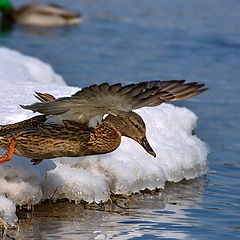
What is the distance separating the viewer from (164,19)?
17688 millimetres

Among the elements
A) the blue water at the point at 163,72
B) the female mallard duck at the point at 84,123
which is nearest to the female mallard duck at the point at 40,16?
the blue water at the point at 163,72

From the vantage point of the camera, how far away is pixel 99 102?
5.19 meters

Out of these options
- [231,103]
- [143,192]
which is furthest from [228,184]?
[231,103]

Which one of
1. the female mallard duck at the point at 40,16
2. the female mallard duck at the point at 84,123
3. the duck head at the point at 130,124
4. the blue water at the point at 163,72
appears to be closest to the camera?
the female mallard duck at the point at 84,123

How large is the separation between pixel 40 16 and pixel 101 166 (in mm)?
11898

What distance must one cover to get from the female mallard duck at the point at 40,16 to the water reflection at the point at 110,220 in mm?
11259

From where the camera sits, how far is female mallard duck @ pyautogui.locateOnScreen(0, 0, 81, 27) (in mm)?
17406

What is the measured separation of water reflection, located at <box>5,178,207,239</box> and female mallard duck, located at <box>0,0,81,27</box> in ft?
36.9

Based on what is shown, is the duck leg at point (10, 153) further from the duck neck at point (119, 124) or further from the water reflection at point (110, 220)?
the duck neck at point (119, 124)

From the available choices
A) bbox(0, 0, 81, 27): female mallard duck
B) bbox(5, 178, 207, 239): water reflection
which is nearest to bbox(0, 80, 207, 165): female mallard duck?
bbox(5, 178, 207, 239): water reflection

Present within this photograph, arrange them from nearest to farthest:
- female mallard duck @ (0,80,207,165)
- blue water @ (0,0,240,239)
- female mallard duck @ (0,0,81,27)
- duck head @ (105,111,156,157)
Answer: female mallard duck @ (0,80,207,165), blue water @ (0,0,240,239), duck head @ (105,111,156,157), female mallard duck @ (0,0,81,27)

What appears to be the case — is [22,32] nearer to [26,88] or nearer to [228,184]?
[26,88]

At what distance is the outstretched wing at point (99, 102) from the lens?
5016 mm

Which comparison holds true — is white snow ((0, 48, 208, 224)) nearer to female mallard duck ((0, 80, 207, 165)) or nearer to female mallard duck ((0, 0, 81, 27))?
female mallard duck ((0, 80, 207, 165))
